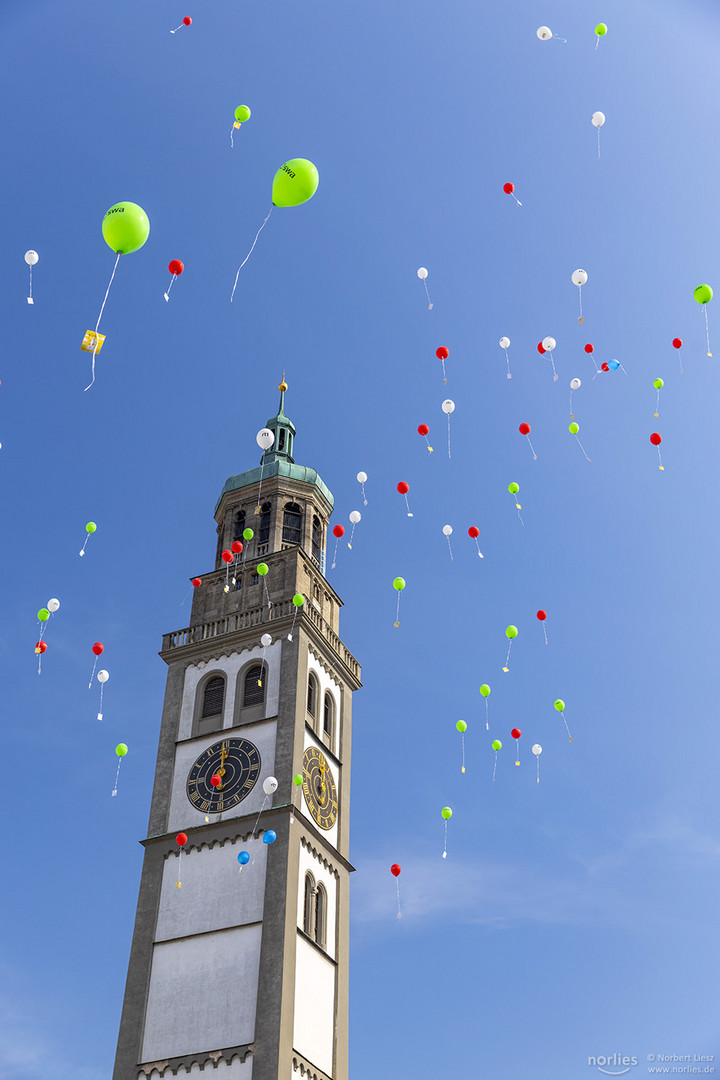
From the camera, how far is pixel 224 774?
37.7 m

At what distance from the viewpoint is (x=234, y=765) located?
3781cm

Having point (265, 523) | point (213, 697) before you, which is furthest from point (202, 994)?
point (265, 523)

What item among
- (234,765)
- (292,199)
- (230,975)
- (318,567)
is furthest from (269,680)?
(292,199)

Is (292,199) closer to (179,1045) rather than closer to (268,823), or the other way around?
(268,823)

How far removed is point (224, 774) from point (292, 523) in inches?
484

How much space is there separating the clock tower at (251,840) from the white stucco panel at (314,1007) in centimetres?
6

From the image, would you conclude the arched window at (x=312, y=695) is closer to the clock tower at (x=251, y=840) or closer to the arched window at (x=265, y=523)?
the clock tower at (x=251, y=840)

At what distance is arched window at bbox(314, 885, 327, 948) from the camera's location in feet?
117

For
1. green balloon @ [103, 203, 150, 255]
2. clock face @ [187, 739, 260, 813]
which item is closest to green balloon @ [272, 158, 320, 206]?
green balloon @ [103, 203, 150, 255]

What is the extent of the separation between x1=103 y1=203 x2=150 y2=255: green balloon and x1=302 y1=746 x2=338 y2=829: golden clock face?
1985cm

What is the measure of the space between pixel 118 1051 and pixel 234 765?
9.07 meters

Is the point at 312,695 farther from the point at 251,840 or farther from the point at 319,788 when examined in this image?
the point at 251,840

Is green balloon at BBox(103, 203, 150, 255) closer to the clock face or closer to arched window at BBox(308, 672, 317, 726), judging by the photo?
the clock face

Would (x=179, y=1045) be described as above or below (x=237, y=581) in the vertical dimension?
below
